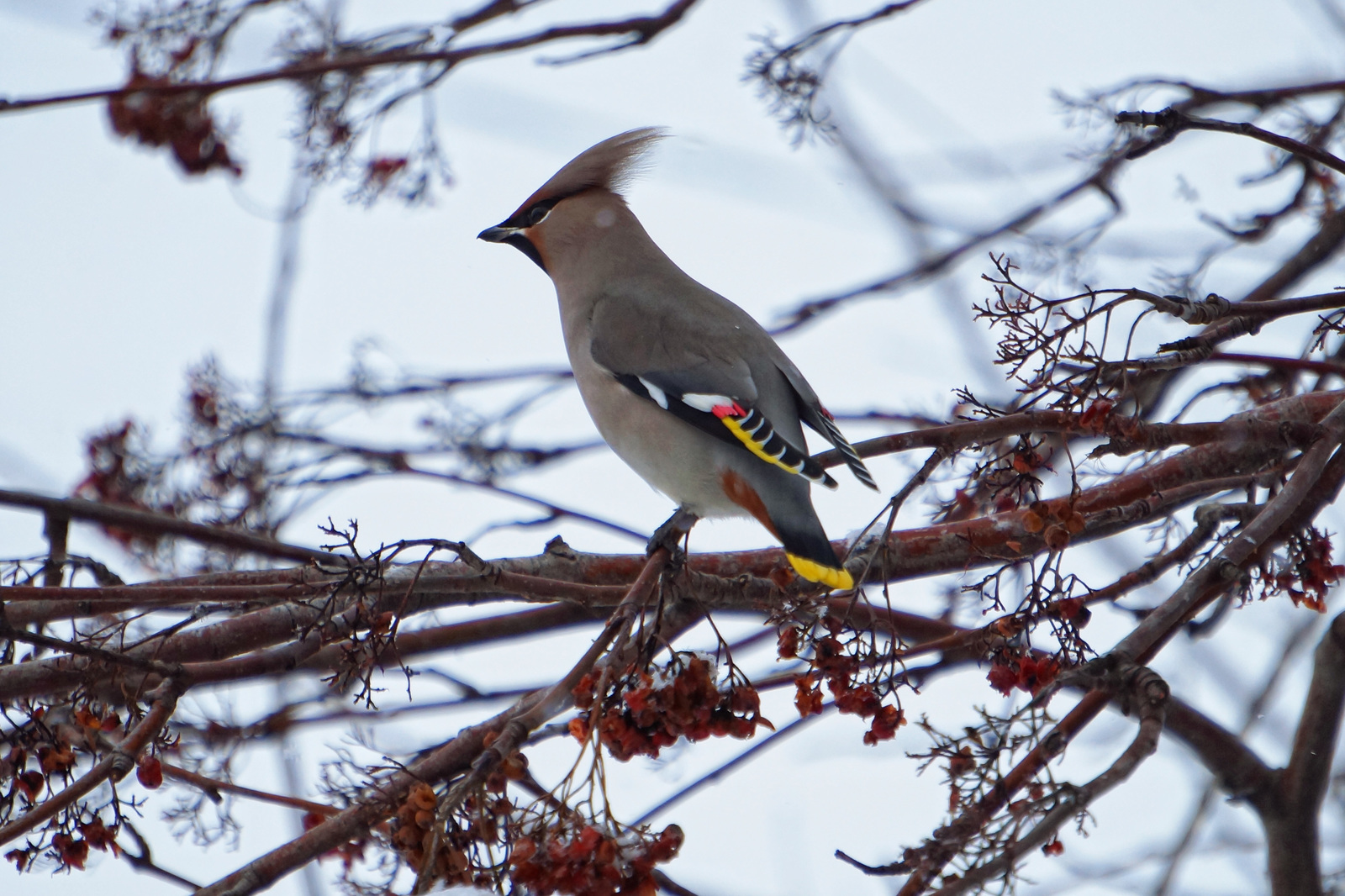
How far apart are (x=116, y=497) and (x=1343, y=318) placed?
3222 mm

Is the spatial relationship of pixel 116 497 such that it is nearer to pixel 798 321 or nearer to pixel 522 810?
pixel 798 321

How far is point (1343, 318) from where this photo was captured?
1.65 metres

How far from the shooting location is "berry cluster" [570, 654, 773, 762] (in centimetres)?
151

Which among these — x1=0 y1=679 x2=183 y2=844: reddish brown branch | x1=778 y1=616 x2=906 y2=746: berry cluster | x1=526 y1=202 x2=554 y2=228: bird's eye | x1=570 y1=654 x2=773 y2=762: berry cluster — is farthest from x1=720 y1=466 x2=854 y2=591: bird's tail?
x1=526 y1=202 x2=554 y2=228: bird's eye

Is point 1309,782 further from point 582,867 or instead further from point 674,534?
point 582,867

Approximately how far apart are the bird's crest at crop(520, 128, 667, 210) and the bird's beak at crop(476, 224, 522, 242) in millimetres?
82

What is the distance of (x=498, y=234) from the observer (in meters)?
3.86

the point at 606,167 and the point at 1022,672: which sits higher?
the point at 606,167

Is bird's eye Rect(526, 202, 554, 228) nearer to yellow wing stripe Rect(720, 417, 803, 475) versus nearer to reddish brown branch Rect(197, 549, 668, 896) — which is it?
yellow wing stripe Rect(720, 417, 803, 475)

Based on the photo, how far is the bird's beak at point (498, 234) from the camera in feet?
12.6

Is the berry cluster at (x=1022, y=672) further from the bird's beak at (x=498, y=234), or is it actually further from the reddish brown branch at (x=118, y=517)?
the bird's beak at (x=498, y=234)

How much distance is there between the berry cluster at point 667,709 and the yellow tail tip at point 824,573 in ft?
2.00

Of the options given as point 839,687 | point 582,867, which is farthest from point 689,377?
point 582,867

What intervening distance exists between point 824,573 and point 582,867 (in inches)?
40.0
